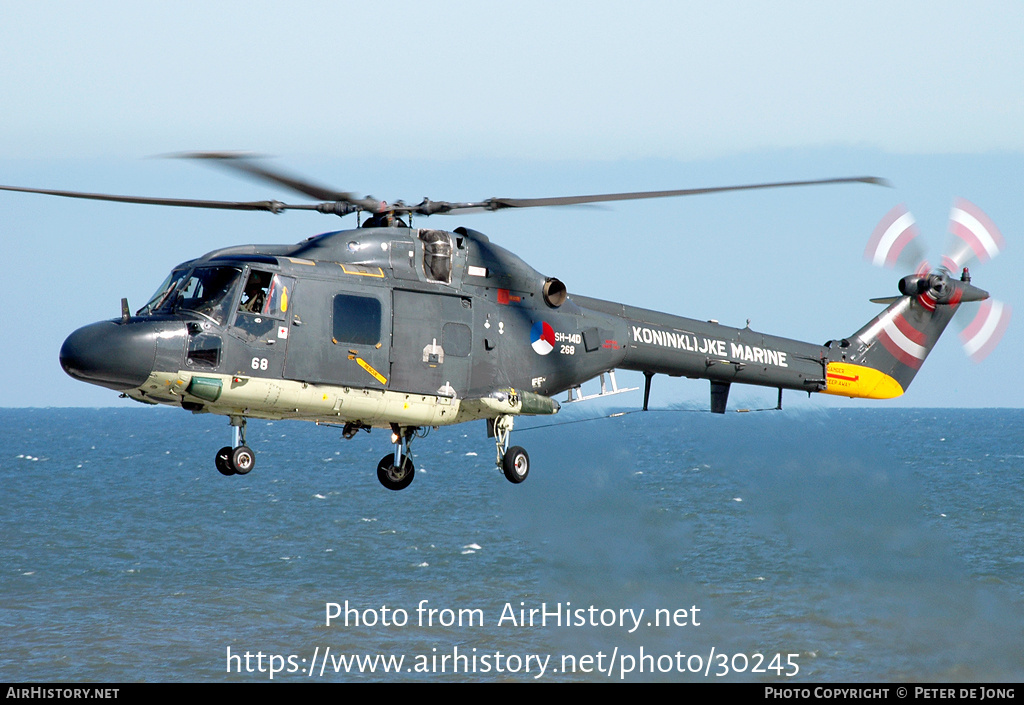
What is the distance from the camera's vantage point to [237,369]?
17.0m

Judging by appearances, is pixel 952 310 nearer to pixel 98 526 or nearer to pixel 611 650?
pixel 611 650

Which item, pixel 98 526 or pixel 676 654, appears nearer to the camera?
pixel 676 654

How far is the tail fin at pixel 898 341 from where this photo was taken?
26.2 metres

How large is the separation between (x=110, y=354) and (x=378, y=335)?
4263 mm

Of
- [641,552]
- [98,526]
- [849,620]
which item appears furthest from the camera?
[98,526]

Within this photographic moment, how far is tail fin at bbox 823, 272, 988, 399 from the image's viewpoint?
26188mm

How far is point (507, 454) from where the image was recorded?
65.1 feet

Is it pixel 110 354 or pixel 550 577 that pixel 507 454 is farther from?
pixel 550 577

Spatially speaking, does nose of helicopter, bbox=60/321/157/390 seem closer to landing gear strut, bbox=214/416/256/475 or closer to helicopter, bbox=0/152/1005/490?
helicopter, bbox=0/152/1005/490

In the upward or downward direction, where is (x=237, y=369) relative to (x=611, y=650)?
upward

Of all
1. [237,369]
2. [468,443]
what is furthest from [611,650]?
[468,443]

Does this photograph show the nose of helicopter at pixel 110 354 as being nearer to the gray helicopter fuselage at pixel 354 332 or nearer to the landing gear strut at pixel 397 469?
the gray helicopter fuselage at pixel 354 332

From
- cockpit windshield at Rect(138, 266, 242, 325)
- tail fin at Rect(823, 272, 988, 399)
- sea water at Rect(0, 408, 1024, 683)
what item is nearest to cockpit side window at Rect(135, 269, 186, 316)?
cockpit windshield at Rect(138, 266, 242, 325)
